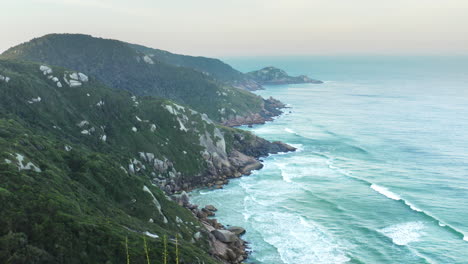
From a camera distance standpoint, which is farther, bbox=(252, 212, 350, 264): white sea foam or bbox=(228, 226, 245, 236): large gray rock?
bbox=(228, 226, 245, 236): large gray rock

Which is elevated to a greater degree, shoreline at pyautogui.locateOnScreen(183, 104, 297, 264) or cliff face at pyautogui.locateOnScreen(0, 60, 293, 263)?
cliff face at pyautogui.locateOnScreen(0, 60, 293, 263)

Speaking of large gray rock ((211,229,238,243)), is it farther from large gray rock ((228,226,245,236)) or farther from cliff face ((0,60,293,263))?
large gray rock ((228,226,245,236))

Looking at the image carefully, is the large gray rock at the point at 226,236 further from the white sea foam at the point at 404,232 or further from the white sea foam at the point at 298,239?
the white sea foam at the point at 404,232

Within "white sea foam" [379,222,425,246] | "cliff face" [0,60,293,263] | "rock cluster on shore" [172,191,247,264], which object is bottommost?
"rock cluster on shore" [172,191,247,264]

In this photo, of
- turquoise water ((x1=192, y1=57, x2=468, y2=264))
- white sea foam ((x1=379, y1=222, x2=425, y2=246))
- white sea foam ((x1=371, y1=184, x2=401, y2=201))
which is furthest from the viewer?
white sea foam ((x1=371, y1=184, x2=401, y2=201))

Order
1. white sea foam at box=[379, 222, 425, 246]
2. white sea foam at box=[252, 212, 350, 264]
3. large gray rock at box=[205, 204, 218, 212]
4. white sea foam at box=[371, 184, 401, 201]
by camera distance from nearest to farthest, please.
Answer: white sea foam at box=[252, 212, 350, 264] → white sea foam at box=[379, 222, 425, 246] → large gray rock at box=[205, 204, 218, 212] → white sea foam at box=[371, 184, 401, 201]

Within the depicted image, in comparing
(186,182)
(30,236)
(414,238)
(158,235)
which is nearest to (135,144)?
(186,182)

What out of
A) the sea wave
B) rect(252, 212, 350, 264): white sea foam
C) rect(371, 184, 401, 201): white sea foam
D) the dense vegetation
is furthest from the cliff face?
the sea wave
